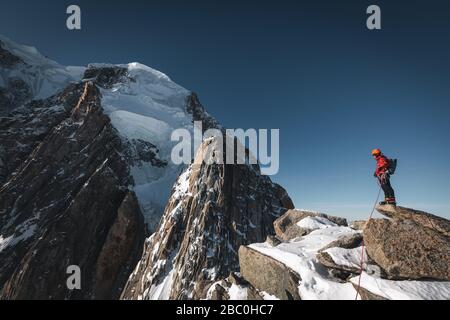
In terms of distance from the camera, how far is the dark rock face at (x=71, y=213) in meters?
45.4

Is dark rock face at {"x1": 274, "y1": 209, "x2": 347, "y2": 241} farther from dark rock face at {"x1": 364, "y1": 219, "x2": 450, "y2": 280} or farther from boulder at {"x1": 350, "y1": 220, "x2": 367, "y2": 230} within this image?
dark rock face at {"x1": 364, "y1": 219, "x2": 450, "y2": 280}

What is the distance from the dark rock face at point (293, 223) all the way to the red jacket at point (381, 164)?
6.61 meters

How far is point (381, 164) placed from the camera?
45.1ft

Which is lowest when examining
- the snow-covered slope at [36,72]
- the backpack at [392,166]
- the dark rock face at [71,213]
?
the dark rock face at [71,213]

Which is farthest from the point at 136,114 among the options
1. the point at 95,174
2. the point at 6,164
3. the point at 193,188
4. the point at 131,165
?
the point at 193,188

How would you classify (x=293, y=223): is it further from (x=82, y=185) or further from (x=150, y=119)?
(x=150, y=119)

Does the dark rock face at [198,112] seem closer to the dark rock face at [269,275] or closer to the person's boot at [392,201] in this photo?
the dark rock face at [269,275]

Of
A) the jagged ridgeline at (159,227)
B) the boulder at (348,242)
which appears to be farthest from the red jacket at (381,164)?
the boulder at (348,242)

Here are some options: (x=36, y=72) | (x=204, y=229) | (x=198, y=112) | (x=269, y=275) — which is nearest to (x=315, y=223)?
(x=269, y=275)

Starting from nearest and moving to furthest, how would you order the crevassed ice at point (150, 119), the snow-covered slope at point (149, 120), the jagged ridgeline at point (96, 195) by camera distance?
the jagged ridgeline at point (96, 195) → the crevassed ice at point (150, 119) → the snow-covered slope at point (149, 120)

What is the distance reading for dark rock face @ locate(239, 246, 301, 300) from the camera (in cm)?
1237

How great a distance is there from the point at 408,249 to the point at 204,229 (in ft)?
93.9

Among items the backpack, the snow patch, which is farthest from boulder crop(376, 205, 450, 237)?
the snow patch

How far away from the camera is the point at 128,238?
1989 inches
